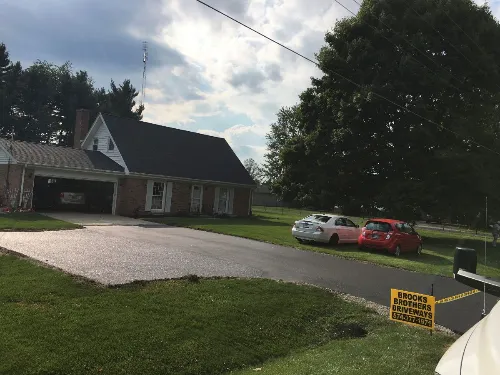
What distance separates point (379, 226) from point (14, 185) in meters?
18.1

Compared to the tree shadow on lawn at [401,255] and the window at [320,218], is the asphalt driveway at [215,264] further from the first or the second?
the window at [320,218]

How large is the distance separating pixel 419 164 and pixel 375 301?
17.3 metres

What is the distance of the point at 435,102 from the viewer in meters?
25.7

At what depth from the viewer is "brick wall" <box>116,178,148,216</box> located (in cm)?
2769

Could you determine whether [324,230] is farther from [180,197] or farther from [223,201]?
[223,201]

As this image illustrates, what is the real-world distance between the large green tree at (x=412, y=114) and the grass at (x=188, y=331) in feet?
55.6

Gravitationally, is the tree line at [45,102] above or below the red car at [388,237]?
above

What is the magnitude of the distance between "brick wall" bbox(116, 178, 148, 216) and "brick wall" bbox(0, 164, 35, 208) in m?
5.10

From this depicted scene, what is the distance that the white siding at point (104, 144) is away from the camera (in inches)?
1139

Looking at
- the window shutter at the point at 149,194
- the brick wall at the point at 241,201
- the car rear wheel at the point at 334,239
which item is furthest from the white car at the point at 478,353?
the brick wall at the point at 241,201

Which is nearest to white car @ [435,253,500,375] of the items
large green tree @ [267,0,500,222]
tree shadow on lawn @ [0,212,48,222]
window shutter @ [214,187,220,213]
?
tree shadow on lawn @ [0,212,48,222]

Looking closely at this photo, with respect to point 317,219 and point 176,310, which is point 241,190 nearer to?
point 317,219

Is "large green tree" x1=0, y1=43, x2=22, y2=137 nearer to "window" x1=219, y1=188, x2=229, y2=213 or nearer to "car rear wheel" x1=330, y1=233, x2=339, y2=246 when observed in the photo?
"window" x1=219, y1=188, x2=229, y2=213

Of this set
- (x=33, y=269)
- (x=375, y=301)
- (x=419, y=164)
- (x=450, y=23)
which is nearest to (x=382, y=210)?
(x=419, y=164)
